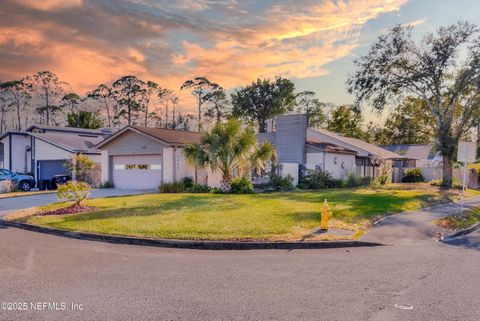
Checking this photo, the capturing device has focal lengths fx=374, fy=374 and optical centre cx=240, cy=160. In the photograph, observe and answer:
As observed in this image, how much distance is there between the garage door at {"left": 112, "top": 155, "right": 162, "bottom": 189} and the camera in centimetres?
2456

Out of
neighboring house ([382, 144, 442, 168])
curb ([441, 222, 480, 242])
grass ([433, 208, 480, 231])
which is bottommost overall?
curb ([441, 222, 480, 242])

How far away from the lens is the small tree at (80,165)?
26297 millimetres

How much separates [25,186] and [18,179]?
865 mm

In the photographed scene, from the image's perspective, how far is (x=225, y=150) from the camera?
20531mm

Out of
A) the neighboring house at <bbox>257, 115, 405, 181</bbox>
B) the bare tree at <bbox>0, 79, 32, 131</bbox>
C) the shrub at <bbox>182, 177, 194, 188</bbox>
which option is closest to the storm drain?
the shrub at <bbox>182, 177, 194, 188</bbox>

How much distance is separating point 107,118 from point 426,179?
55.5 meters

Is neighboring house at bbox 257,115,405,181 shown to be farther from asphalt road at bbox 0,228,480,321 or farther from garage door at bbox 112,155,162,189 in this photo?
asphalt road at bbox 0,228,480,321

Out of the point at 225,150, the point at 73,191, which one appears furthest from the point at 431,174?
the point at 73,191

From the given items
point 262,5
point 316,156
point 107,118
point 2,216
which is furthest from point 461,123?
point 107,118

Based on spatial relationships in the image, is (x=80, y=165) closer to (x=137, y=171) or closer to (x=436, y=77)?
(x=137, y=171)

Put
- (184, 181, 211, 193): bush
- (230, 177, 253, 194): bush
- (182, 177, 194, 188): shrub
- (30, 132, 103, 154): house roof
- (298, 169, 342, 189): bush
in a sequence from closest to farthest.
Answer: (230, 177, 253, 194): bush → (184, 181, 211, 193): bush → (182, 177, 194, 188): shrub → (298, 169, 342, 189): bush → (30, 132, 103, 154): house roof

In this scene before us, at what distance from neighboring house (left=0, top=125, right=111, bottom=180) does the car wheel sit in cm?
337

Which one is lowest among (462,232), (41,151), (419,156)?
(462,232)

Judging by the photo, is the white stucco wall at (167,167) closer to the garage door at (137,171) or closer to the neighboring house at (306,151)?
the garage door at (137,171)
